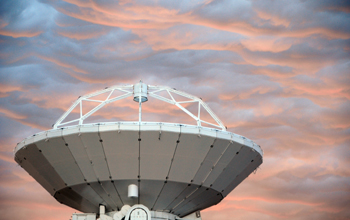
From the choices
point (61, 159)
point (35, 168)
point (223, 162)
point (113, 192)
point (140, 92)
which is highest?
point (140, 92)

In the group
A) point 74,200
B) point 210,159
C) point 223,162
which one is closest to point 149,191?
point 210,159

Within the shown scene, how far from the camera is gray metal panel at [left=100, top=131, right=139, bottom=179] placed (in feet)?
117

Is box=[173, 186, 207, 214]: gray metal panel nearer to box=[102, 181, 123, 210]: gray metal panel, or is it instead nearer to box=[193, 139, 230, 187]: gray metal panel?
box=[193, 139, 230, 187]: gray metal panel

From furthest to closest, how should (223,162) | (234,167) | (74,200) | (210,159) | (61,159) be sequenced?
(74,200), (234,167), (223,162), (210,159), (61,159)

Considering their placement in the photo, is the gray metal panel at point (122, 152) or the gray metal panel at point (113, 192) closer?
the gray metal panel at point (122, 152)

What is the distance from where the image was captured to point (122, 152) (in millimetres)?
36188

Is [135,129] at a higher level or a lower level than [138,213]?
higher

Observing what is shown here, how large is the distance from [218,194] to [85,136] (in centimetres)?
1092

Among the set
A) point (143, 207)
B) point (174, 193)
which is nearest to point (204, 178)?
point (174, 193)

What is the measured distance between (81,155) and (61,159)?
64.7 inches

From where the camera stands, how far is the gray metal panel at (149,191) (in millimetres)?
37281

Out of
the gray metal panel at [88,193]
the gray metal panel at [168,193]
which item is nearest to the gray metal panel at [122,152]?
the gray metal panel at [88,193]

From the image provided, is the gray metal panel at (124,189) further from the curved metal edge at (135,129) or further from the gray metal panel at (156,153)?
the curved metal edge at (135,129)

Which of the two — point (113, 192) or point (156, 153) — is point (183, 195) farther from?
point (113, 192)
